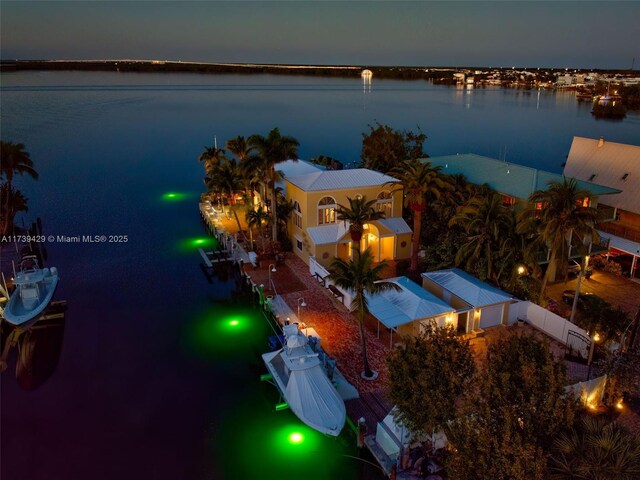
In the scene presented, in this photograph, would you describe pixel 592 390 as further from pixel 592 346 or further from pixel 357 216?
pixel 357 216

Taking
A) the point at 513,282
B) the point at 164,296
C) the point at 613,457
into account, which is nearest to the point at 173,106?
the point at 164,296

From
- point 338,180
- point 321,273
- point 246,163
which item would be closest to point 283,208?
point 246,163

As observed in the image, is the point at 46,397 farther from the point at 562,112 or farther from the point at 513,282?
the point at 562,112

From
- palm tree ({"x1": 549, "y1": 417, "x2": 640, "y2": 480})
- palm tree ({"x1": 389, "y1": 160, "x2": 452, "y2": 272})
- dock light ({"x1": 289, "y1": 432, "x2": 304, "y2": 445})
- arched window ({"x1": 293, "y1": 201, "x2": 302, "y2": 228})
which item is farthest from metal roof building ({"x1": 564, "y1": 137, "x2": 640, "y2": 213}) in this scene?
dock light ({"x1": 289, "y1": 432, "x2": 304, "y2": 445})

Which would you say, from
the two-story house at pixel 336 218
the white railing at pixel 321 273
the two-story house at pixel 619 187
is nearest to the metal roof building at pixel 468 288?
the white railing at pixel 321 273

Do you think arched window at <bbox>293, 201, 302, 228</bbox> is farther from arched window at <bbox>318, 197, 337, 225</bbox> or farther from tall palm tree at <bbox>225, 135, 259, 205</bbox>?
tall palm tree at <bbox>225, 135, 259, 205</bbox>

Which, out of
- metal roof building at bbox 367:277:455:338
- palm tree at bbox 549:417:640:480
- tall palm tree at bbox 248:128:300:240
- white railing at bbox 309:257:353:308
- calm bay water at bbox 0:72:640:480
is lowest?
calm bay water at bbox 0:72:640:480
